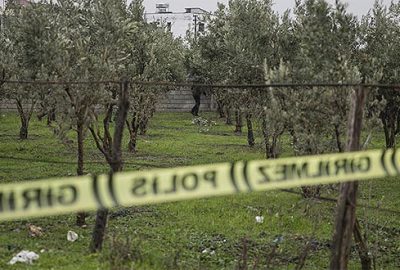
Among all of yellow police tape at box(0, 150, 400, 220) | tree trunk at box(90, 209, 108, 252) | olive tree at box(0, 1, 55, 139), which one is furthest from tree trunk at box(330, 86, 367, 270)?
olive tree at box(0, 1, 55, 139)

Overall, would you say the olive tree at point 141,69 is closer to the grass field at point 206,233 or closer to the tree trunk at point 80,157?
the grass field at point 206,233

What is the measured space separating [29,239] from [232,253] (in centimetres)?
279

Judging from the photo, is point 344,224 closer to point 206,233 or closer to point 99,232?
point 99,232

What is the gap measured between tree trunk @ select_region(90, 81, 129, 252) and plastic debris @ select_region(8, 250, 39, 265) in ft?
2.20

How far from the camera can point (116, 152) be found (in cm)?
635

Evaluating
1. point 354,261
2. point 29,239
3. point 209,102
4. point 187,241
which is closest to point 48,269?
point 29,239

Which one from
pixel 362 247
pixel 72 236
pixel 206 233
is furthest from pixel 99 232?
pixel 362 247

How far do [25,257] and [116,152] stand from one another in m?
1.69

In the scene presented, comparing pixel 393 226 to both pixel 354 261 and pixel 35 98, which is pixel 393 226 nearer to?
pixel 354 261

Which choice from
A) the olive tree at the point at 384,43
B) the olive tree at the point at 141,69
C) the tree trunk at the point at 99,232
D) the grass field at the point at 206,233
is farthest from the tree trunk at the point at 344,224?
the olive tree at the point at 141,69

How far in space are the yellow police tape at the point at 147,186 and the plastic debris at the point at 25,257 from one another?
101 inches

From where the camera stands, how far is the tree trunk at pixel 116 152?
633 centimetres

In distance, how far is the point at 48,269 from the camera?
6340 millimetres

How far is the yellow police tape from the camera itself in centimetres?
402
